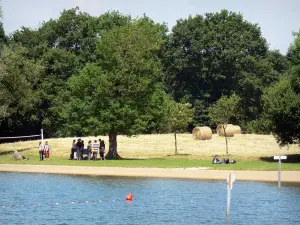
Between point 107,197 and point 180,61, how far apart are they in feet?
227

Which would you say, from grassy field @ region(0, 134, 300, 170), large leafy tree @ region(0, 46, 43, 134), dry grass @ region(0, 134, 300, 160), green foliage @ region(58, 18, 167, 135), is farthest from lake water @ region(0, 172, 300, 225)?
large leafy tree @ region(0, 46, 43, 134)

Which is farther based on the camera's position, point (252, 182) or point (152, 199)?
point (252, 182)

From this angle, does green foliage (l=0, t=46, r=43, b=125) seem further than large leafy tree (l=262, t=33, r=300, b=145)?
Yes

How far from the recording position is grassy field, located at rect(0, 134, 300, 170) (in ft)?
207

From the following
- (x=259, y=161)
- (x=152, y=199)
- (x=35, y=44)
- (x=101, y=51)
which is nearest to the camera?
(x=152, y=199)

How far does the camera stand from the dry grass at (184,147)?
7481cm

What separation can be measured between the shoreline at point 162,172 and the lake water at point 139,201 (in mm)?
1984

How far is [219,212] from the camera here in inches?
1448

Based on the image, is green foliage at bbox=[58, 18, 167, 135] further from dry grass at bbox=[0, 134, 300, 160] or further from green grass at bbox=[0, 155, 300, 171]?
dry grass at bbox=[0, 134, 300, 160]

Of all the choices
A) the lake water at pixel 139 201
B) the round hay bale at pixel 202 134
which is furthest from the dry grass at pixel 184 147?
the lake water at pixel 139 201

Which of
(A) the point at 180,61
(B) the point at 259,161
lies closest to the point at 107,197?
(B) the point at 259,161

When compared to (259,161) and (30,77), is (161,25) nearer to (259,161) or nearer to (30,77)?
(30,77)

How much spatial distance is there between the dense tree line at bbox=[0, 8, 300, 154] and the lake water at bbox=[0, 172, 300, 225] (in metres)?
15.0

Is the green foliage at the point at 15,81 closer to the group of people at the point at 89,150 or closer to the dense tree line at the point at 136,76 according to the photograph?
the dense tree line at the point at 136,76
